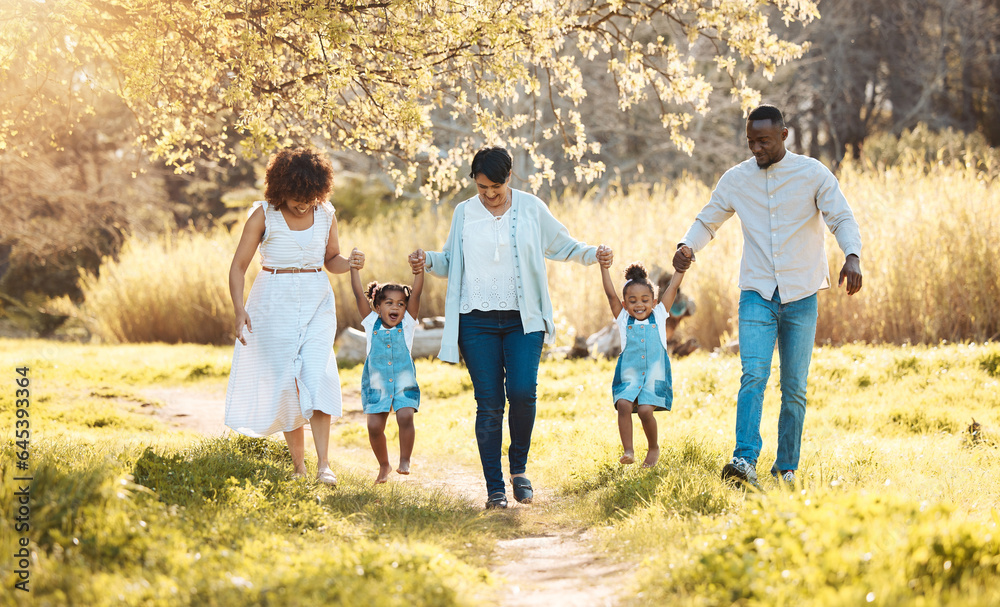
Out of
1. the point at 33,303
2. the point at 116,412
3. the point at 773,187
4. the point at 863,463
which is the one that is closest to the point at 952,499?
the point at 863,463

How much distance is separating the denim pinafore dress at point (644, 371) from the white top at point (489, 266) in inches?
34.1

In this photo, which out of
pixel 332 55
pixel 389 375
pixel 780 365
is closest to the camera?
pixel 780 365

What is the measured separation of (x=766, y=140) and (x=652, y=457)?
6.91 feet

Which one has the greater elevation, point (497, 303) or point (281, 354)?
point (497, 303)

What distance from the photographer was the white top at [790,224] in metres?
4.97

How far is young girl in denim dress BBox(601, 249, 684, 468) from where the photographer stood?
5.39 meters

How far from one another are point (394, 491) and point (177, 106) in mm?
3405

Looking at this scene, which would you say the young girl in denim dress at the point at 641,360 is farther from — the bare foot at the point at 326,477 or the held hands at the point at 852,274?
the bare foot at the point at 326,477

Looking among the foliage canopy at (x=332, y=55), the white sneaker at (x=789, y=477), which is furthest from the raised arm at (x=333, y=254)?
the white sneaker at (x=789, y=477)

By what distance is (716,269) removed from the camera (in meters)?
11.5

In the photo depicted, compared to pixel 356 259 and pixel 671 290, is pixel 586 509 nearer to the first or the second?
pixel 671 290

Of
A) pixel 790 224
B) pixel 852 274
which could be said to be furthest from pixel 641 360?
pixel 852 274

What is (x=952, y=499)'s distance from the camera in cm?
484

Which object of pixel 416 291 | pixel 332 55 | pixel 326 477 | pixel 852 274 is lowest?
pixel 326 477
